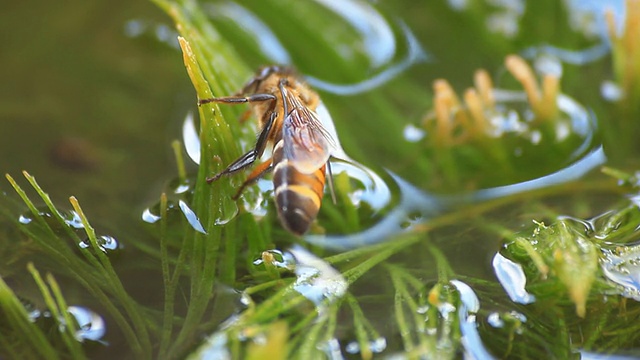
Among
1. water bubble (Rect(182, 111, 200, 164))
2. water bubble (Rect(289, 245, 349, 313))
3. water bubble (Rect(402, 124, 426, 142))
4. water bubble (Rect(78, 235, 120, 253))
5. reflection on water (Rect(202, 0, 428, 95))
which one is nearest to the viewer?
water bubble (Rect(289, 245, 349, 313))

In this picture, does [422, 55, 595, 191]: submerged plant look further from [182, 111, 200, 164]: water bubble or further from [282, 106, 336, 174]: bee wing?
[182, 111, 200, 164]: water bubble

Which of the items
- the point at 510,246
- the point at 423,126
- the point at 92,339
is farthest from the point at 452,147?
the point at 92,339

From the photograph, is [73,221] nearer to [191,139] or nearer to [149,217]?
[149,217]

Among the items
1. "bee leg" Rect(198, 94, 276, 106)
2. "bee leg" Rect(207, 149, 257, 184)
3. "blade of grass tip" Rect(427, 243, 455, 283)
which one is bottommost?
"blade of grass tip" Rect(427, 243, 455, 283)

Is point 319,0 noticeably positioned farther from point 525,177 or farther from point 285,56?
point 525,177

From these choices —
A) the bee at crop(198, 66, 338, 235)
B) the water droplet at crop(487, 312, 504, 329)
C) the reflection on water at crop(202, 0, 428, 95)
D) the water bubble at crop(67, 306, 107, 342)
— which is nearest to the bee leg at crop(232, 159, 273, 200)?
the bee at crop(198, 66, 338, 235)

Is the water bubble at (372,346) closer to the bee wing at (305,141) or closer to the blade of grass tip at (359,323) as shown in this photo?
the blade of grass tip at (359,323)

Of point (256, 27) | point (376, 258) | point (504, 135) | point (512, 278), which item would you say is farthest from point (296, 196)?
point (256, 27)
